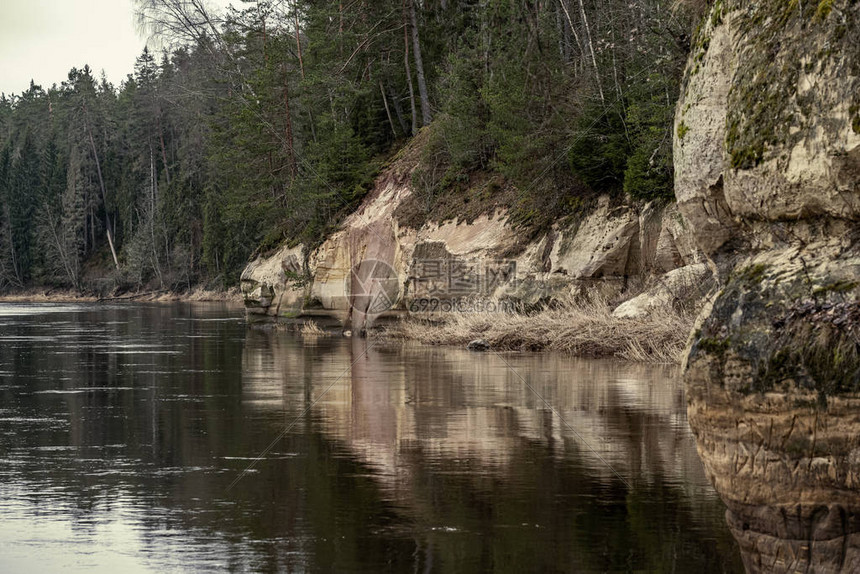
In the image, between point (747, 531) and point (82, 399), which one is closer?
point (747, 531)

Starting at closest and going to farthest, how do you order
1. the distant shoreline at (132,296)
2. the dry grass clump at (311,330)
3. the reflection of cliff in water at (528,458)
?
the reflection of cliff in water at (528,458) → the dry grass clump at (311,330) → the distant shoreline at (132,296)

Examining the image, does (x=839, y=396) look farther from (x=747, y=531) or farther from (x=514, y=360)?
(x=514, y=360)

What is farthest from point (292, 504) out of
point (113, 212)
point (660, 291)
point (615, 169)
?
point (113, 212)

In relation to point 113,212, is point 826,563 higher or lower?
lower

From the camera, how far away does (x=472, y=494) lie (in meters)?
9.62

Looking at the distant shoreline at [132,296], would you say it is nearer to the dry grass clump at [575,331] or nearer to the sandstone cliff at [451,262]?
the sandstone cliff at [451,262]

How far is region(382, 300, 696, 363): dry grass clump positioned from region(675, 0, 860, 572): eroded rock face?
1404cm

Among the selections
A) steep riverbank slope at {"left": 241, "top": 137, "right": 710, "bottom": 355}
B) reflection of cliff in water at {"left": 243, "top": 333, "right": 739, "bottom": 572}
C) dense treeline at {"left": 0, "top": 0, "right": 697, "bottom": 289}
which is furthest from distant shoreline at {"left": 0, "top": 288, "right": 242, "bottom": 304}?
reflection of cliff in water at {"left": 243, "top": 333, "right": 739, "bottom": 572}

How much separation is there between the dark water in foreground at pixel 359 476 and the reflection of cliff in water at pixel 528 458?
0.11 feet

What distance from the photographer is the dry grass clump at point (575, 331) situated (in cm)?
2278

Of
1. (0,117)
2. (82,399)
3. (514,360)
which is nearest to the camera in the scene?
(82,399)

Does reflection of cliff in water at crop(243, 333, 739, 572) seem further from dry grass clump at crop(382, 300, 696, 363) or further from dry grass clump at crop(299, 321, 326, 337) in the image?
dry grass clump at crop(299, 321, 326, 337)

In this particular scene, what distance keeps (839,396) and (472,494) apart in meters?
3.99

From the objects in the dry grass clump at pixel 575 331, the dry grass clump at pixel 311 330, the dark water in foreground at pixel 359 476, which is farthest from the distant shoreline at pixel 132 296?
the dark water in foreground at pixel 359 476
